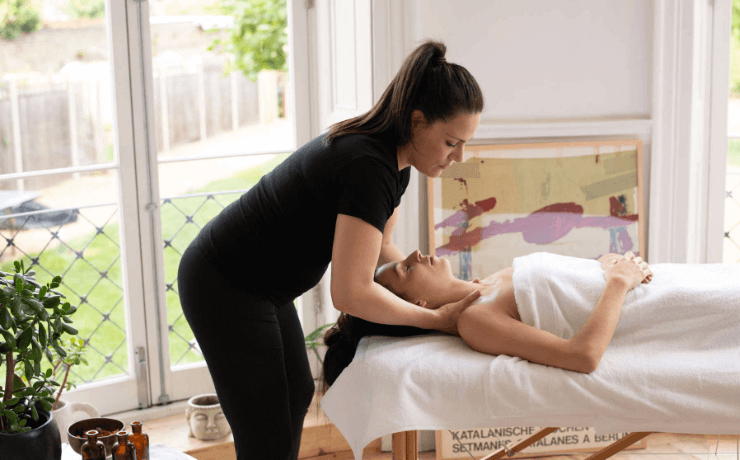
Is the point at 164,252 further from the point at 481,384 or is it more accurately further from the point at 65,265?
the point at 481,384

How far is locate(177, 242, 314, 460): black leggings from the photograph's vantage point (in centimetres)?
144

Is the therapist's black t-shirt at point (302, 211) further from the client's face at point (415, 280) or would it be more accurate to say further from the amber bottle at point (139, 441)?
the amber bottle at point (139, 441)

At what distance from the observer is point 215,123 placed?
8.72 feet

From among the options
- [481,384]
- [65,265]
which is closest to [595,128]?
[481,384]

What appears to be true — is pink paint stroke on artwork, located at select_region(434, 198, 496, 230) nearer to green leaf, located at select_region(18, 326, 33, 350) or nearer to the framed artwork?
the framed artwork


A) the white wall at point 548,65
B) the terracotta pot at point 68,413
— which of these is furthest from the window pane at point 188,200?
the white wall at point 548,65

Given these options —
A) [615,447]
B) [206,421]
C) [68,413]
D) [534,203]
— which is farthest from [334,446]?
[615,447]

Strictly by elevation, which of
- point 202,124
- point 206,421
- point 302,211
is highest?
point 202,124

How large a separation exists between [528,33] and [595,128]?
41 centimetres

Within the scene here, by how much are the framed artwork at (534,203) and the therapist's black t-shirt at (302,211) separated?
948mm

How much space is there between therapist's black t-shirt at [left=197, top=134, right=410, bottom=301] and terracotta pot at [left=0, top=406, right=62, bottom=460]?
507mm

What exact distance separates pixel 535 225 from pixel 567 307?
935 millimetres

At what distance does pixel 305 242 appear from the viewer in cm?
141

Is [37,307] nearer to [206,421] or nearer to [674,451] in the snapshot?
[206,421]
